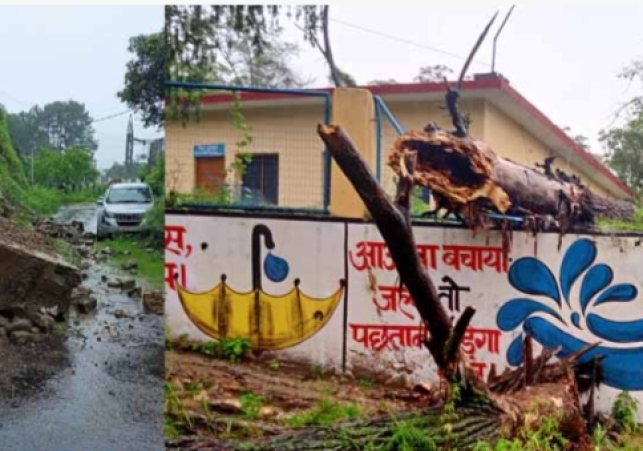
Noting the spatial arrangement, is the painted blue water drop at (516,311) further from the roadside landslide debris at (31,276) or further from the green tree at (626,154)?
the roadside landslide debris at (31,276)

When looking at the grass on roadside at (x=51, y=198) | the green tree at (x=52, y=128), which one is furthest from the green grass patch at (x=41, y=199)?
the green tree at (x=52, y=128)

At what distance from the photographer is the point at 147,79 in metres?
2.29

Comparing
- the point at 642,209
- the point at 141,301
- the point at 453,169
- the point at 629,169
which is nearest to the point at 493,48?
the point at 453,169

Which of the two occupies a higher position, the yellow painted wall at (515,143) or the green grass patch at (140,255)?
the yellow painted wall at (515,143)

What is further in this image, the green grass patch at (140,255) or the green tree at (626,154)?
the green tree at (626,154)

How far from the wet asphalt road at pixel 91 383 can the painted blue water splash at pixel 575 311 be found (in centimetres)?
133

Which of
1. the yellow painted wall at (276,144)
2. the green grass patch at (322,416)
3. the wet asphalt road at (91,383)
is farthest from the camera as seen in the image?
the green grass patch at (322,416)

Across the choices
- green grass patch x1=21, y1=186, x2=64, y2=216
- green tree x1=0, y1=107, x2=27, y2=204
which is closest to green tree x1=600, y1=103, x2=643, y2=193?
green grass patch x1=21, y1=186, x2=64, y2=216

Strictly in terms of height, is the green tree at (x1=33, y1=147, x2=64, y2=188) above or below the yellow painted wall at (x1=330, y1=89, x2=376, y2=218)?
below

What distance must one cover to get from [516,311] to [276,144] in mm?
1120

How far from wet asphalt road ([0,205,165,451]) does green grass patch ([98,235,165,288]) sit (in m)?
0.06

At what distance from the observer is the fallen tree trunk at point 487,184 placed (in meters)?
2.46

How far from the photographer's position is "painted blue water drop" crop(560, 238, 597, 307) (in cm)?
267

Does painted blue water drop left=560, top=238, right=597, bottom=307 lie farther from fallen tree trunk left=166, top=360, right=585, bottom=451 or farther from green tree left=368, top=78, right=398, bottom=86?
green tree left=368, top=78, right=398, bottom=86
